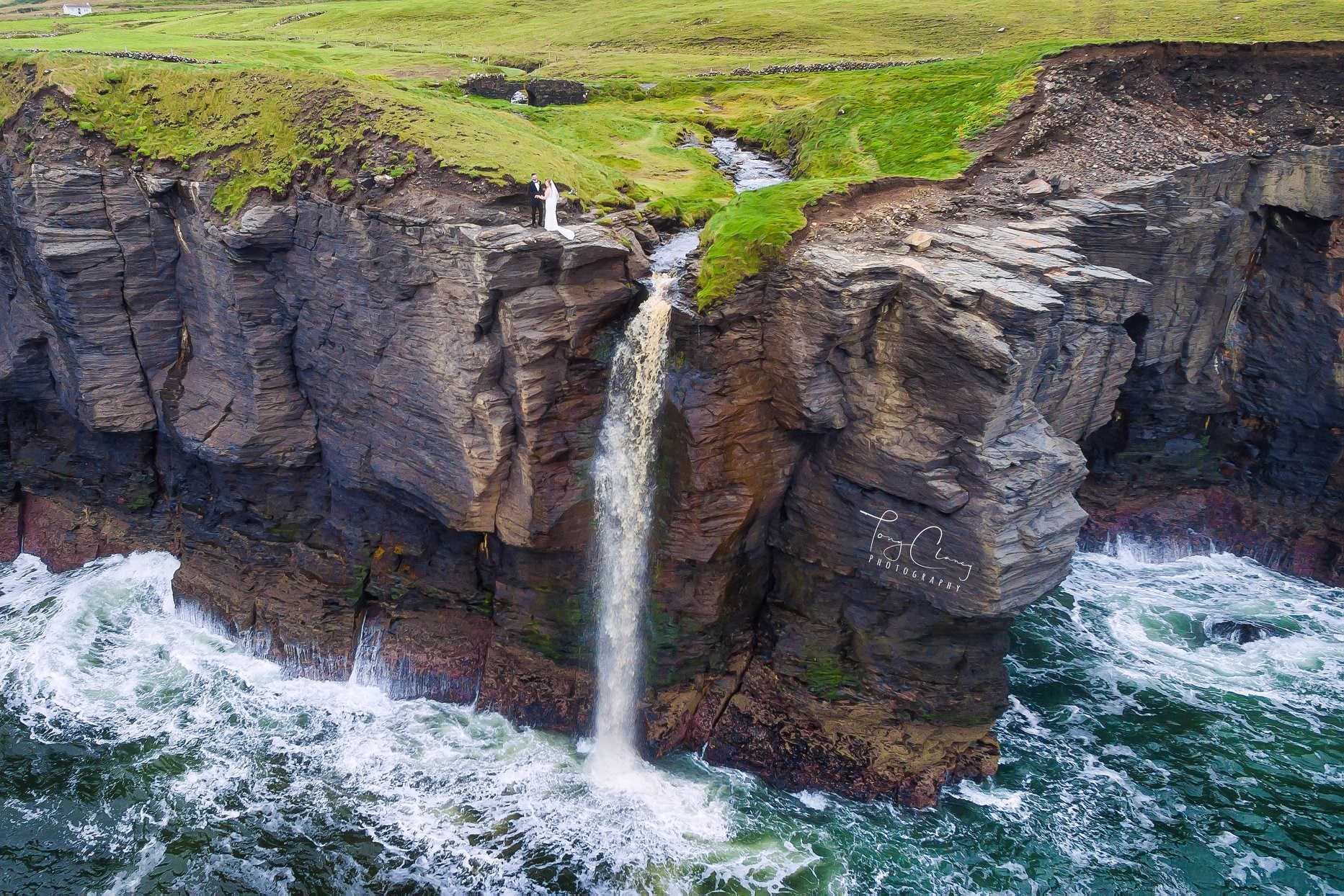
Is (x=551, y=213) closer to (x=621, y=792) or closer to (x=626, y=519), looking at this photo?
(x=626, y=519)

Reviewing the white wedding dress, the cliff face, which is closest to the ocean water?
the cliff face

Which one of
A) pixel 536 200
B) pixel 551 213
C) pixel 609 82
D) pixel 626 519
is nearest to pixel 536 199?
pixel 536 200

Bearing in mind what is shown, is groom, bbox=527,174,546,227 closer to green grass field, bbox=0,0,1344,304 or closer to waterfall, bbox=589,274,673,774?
green grass field, bbox=0,0,1344,304

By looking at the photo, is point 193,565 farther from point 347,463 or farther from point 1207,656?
point 1207,656

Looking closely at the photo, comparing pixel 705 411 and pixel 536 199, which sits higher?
pixel 536 199

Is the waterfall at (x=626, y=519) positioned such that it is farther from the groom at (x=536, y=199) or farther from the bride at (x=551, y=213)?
the groom at (x=536, y=199)

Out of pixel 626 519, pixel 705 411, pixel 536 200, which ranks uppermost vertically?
pixel 536 200
